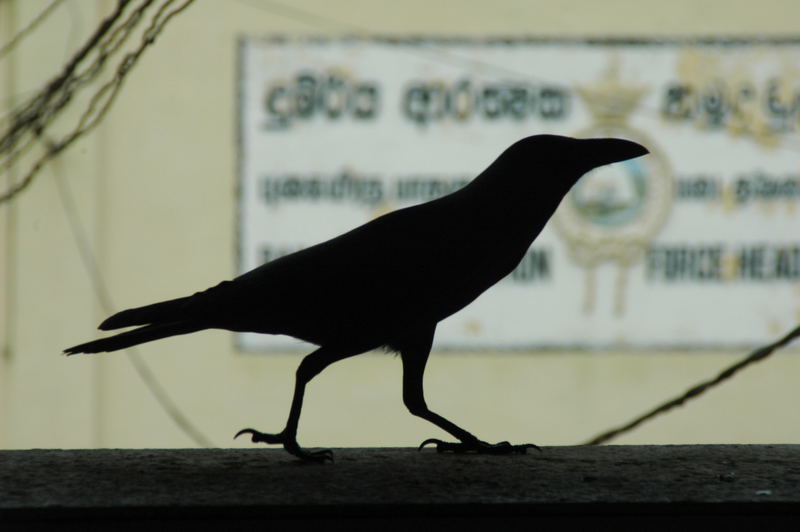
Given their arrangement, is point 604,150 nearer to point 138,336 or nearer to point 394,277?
point 394,277

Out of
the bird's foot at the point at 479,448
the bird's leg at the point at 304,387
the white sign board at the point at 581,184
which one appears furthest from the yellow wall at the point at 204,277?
the bird's leg at the point at 304,387

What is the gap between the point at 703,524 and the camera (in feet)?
4.05

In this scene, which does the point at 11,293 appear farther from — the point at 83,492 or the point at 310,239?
the point at 83,492

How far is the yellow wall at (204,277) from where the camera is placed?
4.95 metres

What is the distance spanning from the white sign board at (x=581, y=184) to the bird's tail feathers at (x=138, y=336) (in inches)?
134

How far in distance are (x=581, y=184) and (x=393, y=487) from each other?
3.70 metres

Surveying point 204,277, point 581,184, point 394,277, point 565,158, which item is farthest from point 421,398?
point 204,277

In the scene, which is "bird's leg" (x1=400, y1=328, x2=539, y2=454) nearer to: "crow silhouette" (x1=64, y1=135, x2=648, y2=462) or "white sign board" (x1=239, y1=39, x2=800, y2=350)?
"crow silhouette" (x1=64, y1=135, x2=648, y2=462)

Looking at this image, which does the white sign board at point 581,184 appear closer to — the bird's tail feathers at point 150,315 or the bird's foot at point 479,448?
the bird's foot at point 479,448

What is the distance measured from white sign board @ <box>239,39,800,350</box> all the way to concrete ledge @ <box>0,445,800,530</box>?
10.9ft

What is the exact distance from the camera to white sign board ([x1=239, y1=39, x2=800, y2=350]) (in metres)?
4.93

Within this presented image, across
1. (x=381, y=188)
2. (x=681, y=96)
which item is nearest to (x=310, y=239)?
(x=381, y=188)

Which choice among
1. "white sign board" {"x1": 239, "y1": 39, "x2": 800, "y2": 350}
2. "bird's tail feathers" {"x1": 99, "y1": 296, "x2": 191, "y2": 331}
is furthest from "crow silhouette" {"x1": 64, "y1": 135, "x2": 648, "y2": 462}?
"white sign board" {"x1": 239, "y1": 39, "x2": 800, "y2": 350}

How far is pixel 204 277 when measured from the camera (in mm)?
5020
